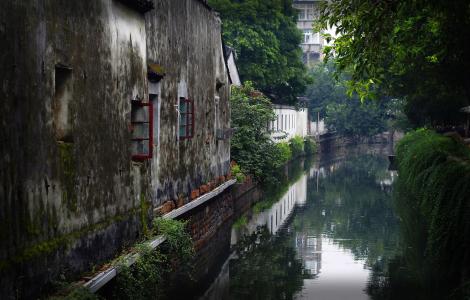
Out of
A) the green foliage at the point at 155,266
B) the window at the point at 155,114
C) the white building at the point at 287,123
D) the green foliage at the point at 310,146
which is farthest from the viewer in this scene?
the green foliage at the point at 310,146

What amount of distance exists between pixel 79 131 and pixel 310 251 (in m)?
10.8

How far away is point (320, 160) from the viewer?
54750 millimetres

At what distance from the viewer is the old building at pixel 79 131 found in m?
7.46

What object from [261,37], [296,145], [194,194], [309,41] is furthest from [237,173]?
[309,41]

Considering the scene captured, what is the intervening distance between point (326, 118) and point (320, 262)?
5525cm

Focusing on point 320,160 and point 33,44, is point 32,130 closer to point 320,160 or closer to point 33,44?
point 33,44

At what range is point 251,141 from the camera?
27.2m

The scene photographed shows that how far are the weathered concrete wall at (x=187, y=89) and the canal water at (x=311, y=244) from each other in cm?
215

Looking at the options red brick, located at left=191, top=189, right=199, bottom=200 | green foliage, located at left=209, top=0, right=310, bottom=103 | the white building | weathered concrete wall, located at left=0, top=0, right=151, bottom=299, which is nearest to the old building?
weathered concrete wall, located at left=0, top=0, right=151, bottom=299

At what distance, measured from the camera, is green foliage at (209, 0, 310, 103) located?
127 ft

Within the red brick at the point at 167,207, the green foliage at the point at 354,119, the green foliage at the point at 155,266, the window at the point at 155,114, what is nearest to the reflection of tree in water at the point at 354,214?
the red brick at the point at 167,207

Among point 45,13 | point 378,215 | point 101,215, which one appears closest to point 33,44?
point 45,13

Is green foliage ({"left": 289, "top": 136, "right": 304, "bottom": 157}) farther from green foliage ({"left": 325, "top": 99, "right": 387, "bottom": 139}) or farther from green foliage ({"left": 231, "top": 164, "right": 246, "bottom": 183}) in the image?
green foliage ({"left": 231, "top": 164, "right": 246, "bottom": 183})

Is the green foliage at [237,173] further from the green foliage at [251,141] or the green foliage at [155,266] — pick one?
the green foliage at [155,266]
